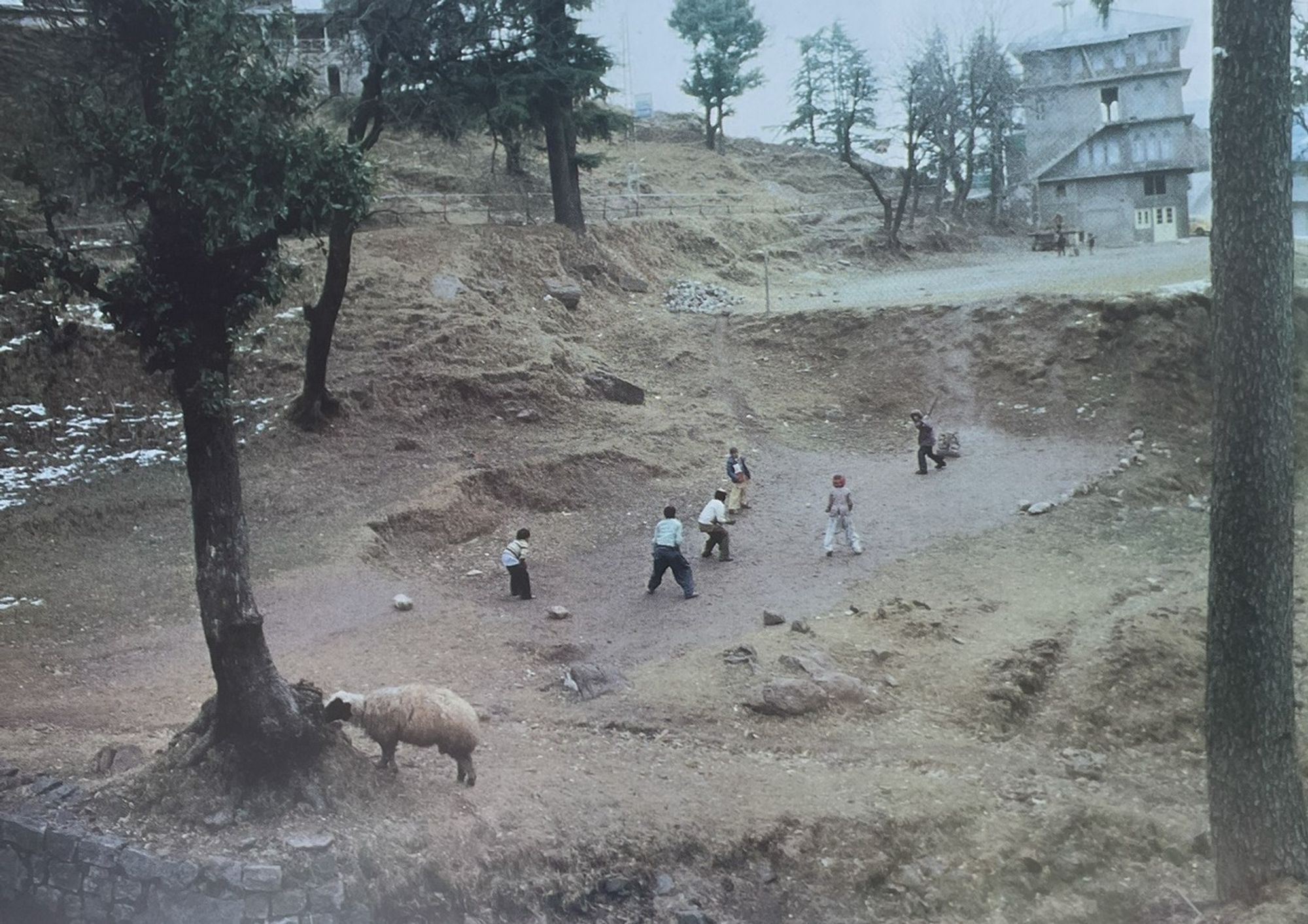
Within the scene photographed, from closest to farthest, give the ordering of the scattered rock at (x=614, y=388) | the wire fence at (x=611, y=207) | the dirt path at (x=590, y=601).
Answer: the dirt path at (x=590, y=601)
the scattered rock at (x=614, y=388)
the wire fence at (x=611, y=207)

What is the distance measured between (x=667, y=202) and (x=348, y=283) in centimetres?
1540

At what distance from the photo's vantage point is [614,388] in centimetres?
2330

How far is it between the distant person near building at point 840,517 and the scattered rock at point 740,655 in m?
4.06

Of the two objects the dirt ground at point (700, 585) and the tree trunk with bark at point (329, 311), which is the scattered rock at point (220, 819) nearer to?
the dirt ground at point (700, 585)

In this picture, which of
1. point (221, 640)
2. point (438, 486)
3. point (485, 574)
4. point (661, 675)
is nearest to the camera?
point (221, 640)

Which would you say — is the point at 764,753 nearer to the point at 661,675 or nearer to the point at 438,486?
the point at 661,675

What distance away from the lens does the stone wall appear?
8.38m

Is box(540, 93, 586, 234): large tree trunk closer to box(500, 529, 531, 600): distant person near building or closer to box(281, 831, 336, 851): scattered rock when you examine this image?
box(500, 529, 531, 600): distant person near building

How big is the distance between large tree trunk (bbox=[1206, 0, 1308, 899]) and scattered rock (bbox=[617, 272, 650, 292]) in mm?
21432

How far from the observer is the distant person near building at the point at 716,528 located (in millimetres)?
16641

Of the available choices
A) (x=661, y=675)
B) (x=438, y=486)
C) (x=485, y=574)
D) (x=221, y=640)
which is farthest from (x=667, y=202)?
(x=221, y=640)

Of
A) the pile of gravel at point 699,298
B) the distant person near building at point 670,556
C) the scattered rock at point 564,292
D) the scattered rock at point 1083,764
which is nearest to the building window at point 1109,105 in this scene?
the pile of gravel at point 699,298

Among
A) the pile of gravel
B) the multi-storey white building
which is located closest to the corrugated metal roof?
the multi-storey white building

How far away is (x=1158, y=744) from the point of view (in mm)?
11656
